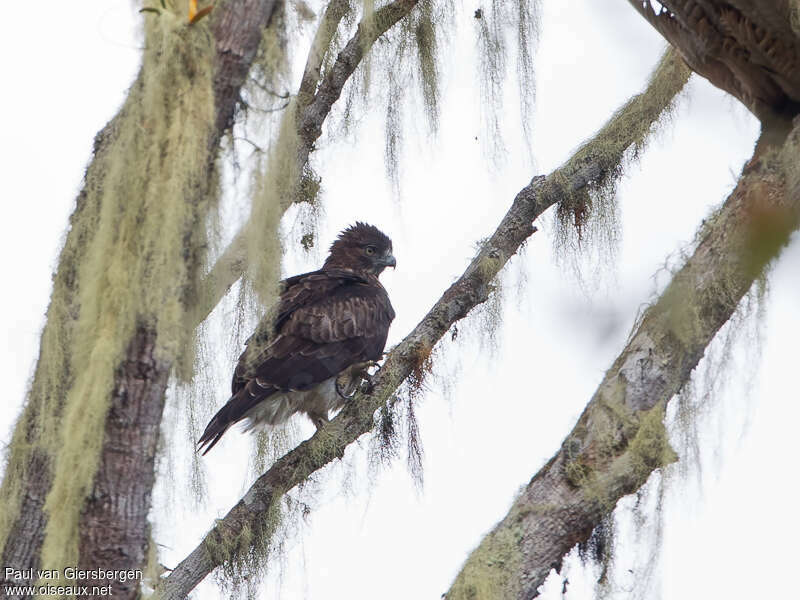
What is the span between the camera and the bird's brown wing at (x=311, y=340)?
562 centimetres

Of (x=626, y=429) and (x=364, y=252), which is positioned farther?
(x=364, y=252)

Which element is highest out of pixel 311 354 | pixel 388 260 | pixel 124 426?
pixel 388 260

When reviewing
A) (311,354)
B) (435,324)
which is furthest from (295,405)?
(435,324)

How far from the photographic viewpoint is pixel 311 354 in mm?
6012

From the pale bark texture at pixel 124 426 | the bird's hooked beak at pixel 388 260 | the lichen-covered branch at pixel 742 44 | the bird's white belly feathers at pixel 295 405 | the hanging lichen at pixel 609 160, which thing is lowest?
the pale bark texture at pixel 124 426

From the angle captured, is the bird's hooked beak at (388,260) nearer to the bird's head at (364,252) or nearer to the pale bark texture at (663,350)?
the bird's head at (364,252)

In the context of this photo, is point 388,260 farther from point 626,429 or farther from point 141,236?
point 141,236

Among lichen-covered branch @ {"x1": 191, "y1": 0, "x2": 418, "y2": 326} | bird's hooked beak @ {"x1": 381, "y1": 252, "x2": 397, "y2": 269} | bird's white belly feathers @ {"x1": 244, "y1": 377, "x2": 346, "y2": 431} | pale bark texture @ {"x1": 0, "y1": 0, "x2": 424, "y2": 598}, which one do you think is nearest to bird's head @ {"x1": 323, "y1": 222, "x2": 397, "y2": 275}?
bird's hooked beak @ {"x1": 381, "y1": 252, "x2": 397, "y2": 269}

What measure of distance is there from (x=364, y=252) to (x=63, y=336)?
4729mm

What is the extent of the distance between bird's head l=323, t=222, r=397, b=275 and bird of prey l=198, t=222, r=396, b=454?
64cm

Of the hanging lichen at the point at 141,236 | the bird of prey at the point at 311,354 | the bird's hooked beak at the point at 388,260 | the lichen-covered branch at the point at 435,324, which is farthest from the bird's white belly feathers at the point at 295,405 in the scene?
the hanging lichen at the point at 141,236

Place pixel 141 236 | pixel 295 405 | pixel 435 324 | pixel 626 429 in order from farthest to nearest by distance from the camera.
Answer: pixel 295 405
pixel 435 324
pixel 626 429
pixel 141 236

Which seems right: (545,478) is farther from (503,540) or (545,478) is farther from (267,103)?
(267,103)

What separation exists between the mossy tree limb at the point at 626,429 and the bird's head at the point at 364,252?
151 inches
